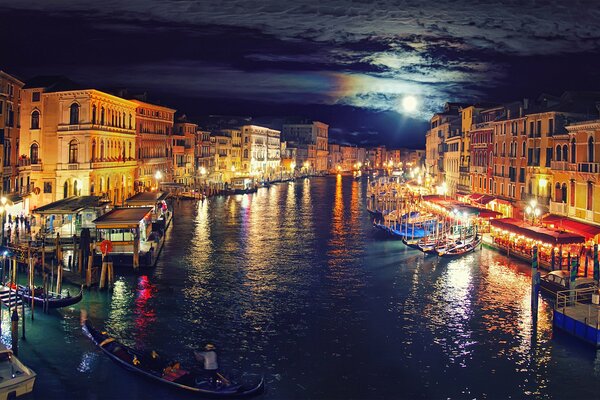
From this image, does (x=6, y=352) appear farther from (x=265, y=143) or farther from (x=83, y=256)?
(x=265, y=143)

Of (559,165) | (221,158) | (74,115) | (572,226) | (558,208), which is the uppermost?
(74,115)

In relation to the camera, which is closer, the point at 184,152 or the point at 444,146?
the point at 444,146

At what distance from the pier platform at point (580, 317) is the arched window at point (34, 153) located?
34.4m

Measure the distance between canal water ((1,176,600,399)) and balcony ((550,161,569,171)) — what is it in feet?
19.3

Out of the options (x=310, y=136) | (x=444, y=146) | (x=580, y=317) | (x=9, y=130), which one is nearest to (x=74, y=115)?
(x=9, y=130)

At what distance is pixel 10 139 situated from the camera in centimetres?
3734

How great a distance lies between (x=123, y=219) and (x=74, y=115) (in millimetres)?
15154

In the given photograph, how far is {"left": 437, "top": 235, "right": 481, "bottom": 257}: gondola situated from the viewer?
36125mm

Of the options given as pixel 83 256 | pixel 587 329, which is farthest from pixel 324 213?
pixel 587 329

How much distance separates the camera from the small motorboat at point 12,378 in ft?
50.1

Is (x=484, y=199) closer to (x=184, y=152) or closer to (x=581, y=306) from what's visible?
(x=581, y=306)

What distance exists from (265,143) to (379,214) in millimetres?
63531

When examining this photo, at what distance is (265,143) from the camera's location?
11794 cm

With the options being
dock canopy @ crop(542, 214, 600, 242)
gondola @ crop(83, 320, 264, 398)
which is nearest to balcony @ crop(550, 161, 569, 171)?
dock canopy @ crop(542, 214, 600, 242)
